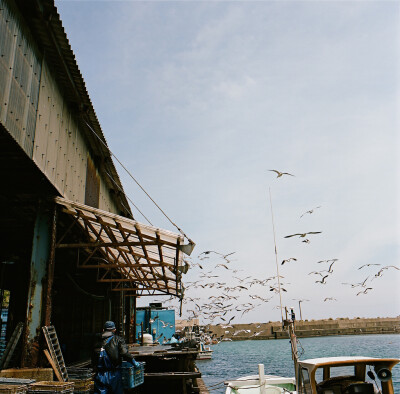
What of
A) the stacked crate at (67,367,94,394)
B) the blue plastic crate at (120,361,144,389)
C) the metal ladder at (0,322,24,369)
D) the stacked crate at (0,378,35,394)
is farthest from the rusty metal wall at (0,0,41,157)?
the stacked crate at (67,367,94,394)

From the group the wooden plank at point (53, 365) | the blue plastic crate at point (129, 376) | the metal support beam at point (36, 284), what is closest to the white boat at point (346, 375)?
the blue plastic crate at point (129, 376)

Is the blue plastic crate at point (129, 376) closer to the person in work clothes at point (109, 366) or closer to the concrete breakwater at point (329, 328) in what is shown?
the person in work clothes at point (109, 366)

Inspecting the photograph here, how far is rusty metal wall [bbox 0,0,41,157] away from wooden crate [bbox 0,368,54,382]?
5161 mm

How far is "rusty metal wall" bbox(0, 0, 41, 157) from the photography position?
7562 millimetres

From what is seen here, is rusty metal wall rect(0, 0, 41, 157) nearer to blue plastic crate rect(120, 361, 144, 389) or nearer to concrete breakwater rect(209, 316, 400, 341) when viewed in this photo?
blue plastic crate rect(120, 361, 144, 389)

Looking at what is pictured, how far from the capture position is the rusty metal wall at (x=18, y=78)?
24.8 feet

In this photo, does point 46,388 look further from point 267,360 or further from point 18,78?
point 267,360

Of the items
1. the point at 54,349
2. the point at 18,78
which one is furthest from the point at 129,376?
the point at 18,78

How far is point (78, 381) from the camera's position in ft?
31.4

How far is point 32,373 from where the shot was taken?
8844mm

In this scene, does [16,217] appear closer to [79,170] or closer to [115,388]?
[79,170]

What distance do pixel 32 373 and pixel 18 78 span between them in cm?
692

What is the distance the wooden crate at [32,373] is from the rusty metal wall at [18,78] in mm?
5161

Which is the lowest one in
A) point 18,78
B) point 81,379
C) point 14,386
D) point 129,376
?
point 81,379
